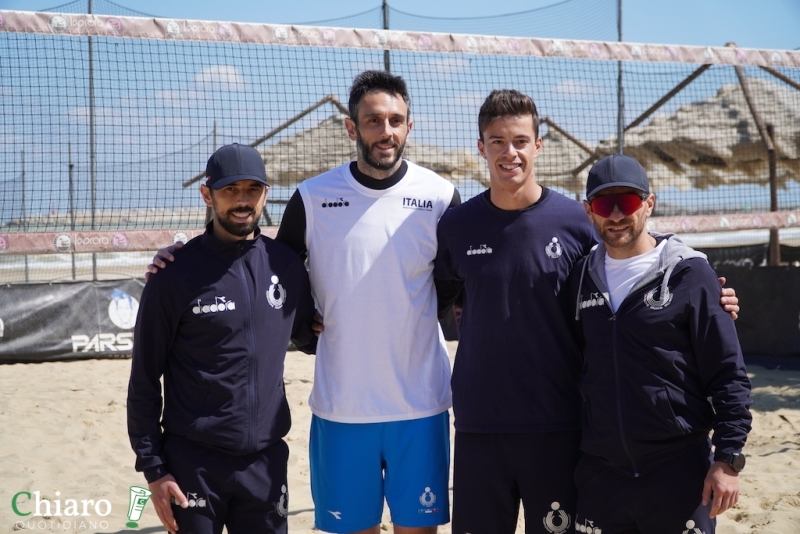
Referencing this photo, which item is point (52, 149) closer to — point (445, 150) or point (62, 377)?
point (62, 377)

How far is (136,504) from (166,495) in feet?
7.26

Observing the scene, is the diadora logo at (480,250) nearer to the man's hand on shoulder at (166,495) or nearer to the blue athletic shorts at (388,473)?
the blue athletic shorts at (388,473)

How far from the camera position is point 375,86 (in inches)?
122

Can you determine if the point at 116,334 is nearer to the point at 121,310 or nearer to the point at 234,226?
the point at 121,310

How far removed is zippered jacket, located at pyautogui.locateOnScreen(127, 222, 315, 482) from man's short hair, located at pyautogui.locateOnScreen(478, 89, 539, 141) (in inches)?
43.0

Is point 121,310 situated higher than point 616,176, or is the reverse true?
point 616,176

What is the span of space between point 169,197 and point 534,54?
4027 millimetres

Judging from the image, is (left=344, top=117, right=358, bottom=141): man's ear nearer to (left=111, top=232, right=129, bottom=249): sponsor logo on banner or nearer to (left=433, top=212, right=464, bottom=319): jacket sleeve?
(left=433, top=212, right=464, bottom=319): jacket sleeve

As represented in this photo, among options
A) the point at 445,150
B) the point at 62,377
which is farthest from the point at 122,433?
the point at 445,150

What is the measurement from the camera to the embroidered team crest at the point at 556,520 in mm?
2676

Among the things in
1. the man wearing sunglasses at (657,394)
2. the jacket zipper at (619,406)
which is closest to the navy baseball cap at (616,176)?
the man wearing sunglasses at (657,394)

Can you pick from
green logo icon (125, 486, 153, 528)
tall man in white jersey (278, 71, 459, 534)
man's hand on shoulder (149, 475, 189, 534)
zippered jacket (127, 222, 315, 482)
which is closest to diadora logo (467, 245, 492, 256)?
tall man in white jersey (278, 71, 459, 534)

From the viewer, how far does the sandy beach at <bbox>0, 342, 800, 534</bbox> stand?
4336 millimetres

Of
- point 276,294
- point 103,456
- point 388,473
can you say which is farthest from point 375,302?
point 103,456
